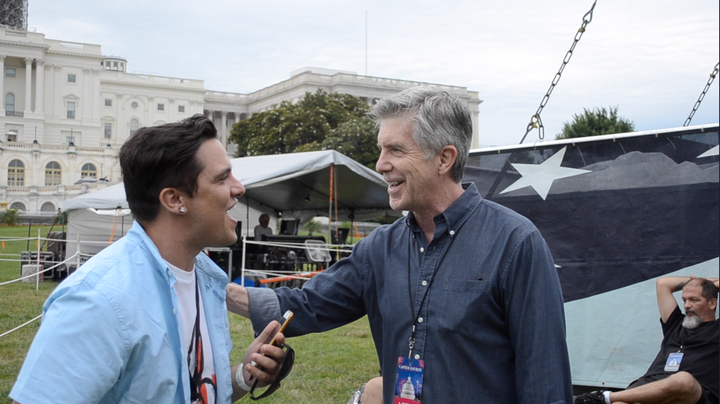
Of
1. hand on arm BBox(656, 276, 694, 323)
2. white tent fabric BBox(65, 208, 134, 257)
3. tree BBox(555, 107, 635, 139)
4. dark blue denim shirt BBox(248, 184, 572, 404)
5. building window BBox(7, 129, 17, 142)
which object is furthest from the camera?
building window BBox(7, 129, 17, 142)

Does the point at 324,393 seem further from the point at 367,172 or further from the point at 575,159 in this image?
the point at 367,172

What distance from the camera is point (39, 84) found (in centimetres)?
8006

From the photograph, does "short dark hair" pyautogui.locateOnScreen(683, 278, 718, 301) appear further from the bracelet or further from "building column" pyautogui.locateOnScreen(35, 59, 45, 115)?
"building column" pyautogui.locateOnScreen(35, 59, 45, 115)

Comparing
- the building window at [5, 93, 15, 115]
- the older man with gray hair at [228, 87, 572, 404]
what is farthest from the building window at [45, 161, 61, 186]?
the older man with gray hair at [228, 87, 572, 404]

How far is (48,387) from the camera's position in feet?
5.13

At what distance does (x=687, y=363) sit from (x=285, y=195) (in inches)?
501

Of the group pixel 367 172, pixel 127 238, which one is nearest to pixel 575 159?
pixel 127 238

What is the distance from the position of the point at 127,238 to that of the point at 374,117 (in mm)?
961

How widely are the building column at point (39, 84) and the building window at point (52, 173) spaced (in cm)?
1878

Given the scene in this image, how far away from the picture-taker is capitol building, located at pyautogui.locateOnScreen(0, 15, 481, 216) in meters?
77.6

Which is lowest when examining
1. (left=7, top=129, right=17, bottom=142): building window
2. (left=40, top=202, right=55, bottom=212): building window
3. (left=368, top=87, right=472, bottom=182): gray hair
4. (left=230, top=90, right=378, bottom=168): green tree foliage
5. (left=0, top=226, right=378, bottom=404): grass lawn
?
(left=0, top=226, right=378, bottom=404): grass lawn

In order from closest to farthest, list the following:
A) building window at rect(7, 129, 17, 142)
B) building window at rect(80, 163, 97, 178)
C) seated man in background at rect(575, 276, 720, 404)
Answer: seated man in background at rect(575, 276, 720, 404)
building window at rect(80, 163, 97, 178)
building window at rect(7, 129, 17, 142)

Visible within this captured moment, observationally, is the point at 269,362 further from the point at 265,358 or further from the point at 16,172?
the point at 16,172

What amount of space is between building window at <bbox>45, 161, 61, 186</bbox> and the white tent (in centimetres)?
5051
